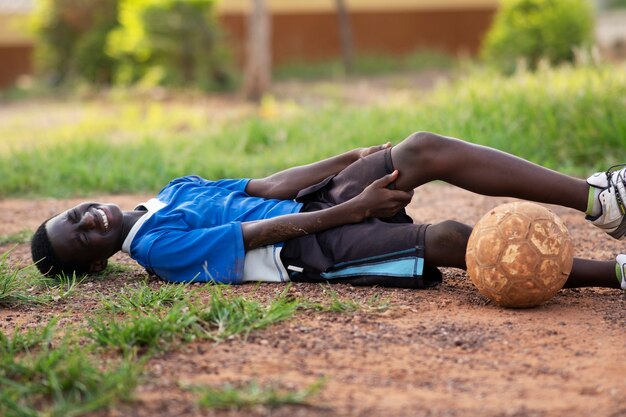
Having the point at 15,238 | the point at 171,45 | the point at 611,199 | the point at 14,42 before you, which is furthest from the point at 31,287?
the point at 14,42

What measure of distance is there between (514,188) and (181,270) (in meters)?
1.62

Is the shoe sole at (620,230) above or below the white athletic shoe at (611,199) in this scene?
below

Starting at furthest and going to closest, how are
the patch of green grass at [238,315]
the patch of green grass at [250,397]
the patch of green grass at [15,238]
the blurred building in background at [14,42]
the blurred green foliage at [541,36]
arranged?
the blurred building in background at [14,42] < the blurred green foliage at [541,36] < the patch of green grass at [15,238] < the patch of green grass at [238,315] < the patch of green grass at [250,397]

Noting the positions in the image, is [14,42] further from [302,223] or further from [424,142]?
[424,142]

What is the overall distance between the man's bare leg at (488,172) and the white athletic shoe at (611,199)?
0.07 meters

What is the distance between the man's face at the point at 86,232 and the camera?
429 centimetres

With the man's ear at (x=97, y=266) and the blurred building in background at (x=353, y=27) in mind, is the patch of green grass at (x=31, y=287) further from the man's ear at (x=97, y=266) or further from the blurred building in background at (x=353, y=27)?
the blurred building in background at (x=353, y=27)

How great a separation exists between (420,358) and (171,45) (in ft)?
32.0

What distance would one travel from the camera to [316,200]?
438 centimetres

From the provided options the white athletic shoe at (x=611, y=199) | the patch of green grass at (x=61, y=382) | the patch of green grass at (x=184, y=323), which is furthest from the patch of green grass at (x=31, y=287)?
the white athletic shoe at (x=611, y=199)

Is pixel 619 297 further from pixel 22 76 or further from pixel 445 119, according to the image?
pixel 22 76

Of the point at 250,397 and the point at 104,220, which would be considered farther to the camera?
the point at 104,220

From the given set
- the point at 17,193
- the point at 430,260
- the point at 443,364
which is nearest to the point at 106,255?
the point at 430,260

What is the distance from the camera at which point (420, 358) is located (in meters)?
3.19
